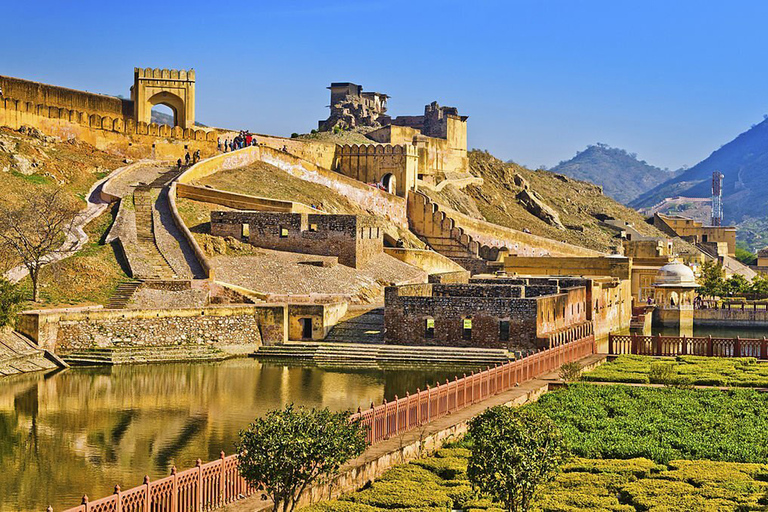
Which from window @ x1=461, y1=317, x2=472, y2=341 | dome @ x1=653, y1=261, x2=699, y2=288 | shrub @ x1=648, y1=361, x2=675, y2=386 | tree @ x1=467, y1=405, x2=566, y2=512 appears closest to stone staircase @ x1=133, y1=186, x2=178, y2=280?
window @ x1=461, y1=317, x2=472, y2=341

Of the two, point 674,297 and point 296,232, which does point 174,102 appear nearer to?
point 296,232

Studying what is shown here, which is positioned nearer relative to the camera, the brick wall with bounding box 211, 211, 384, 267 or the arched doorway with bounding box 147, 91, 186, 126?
the brick wall with bounding box 211, 211, 384, 267

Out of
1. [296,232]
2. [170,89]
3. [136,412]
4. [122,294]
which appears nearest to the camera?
[136,412]

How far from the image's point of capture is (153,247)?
119ft

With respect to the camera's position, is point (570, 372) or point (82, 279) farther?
point (82, 279)

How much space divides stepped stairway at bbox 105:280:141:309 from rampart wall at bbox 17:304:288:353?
1.44 metres

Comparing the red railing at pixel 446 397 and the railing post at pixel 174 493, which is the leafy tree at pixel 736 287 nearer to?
the red railing at pixel 446 397

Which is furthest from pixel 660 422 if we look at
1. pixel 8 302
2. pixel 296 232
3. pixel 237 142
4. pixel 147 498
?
pixel 237 142

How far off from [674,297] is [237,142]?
2103 centimetres

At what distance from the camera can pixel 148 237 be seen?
37156mm

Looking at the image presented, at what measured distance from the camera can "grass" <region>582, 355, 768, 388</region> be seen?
81.9 feet

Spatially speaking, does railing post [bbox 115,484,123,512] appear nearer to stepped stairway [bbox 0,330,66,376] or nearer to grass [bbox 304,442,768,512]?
grass [bbox 304,442,768,512]

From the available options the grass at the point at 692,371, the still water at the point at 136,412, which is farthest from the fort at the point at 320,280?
the grass at the point at 692,371

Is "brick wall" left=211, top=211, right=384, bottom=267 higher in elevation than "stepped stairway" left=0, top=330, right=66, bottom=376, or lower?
higher
